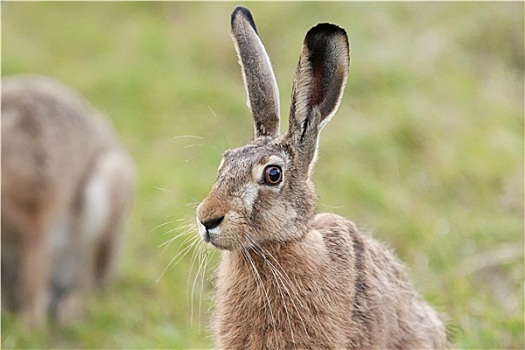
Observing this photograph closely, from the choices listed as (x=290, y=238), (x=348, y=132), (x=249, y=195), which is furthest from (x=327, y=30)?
(x=348, y=132)

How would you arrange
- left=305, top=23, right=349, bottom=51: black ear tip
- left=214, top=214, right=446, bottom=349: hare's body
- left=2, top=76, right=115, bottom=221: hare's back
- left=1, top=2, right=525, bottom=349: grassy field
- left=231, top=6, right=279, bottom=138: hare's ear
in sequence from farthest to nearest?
left=2, top=76, right=115, bottom=221: hare's back < left=1, top=2, right=525, bottom=349: grassy field < left=231, top=6, right=279, bottom=138: hare's ear < left=214, top=214, right=446, bottom=349: hare's body < left=305, top=23, right=349, bottom=51: black ear tip

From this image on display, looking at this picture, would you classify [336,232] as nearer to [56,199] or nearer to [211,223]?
[211,223]

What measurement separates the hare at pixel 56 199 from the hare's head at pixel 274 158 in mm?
3309

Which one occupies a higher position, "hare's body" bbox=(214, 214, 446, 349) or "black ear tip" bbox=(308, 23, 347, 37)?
"black ear tip" bbox=(308, 23, 347, 37)

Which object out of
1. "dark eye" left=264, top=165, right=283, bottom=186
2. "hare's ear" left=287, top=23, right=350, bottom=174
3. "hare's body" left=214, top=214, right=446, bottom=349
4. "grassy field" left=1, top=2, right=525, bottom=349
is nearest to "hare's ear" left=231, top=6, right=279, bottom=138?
"hare's ear" left=287, top=23, right=350, bottom=174

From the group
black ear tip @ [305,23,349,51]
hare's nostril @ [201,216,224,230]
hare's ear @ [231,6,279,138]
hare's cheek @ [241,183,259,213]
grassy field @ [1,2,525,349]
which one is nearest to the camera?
hare's nostril @ [201,216,224,230]

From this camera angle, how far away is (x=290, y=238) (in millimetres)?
3914

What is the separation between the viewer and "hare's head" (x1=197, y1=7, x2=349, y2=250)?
3717 mm

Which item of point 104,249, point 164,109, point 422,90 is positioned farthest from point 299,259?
point 164,109

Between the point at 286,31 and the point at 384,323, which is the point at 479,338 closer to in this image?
the point at 384,323

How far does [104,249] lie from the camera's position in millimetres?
7879

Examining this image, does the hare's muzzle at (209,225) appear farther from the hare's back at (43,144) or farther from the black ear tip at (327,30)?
the hare's back at (43,144)

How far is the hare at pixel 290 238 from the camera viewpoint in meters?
3.80

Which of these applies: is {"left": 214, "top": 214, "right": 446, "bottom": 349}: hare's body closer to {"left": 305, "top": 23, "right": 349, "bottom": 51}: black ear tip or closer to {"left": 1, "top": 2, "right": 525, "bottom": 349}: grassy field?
{"left": 305, "top": 23, "right": 349, "bottom": 51}: black ear tip
